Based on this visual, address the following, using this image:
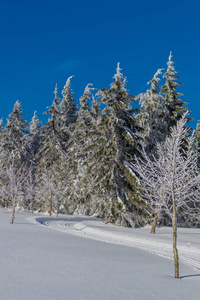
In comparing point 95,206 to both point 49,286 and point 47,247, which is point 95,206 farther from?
point 49,286

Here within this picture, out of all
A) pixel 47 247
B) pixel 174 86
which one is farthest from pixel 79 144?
pixel 47 247

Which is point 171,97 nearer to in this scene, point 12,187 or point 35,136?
point 12,187

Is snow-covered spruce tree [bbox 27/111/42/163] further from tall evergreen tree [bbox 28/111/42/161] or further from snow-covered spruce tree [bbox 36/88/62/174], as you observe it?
snow-covered spruce tree [bbox 36/88/62/174]

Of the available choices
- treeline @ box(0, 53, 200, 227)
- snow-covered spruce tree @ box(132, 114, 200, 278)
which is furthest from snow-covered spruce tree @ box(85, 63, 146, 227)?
snow-covered spruce tree @ box(132, 114, 200, 278)

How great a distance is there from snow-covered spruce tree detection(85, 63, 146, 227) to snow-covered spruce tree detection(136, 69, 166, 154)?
250cm

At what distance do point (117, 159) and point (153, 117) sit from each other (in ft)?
21.5

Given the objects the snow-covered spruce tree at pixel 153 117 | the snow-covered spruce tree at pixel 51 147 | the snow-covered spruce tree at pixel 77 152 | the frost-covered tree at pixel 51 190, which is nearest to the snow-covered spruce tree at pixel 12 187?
the frost-covered tree at pixel 51 190

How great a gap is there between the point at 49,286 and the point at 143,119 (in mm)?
21336

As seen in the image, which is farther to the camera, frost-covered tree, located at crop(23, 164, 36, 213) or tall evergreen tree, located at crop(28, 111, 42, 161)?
tall evergreen tree, located at crop(28, 111, 42, 161)

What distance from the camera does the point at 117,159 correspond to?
20.7m

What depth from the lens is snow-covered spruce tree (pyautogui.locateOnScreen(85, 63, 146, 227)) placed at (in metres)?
20.3

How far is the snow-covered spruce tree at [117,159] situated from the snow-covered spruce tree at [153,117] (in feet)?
8.19

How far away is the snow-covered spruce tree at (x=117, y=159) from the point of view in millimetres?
20281

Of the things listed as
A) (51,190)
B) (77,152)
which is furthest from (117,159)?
(51,190)
